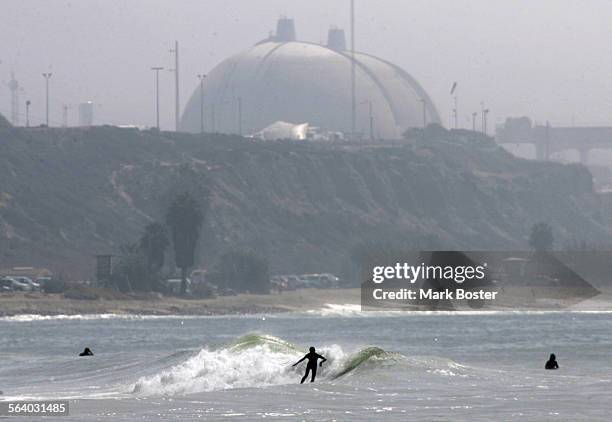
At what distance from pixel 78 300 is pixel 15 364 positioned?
7882 cm

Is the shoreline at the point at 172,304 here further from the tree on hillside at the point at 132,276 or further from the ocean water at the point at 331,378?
the ocean water at the point at 331,378

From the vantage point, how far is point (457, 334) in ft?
343

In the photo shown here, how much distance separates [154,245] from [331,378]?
116 meters

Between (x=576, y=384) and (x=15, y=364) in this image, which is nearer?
(x=576, y=384)

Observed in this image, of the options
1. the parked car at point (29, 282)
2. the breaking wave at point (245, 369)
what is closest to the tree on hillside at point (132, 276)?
the parked car at point (29, 282)

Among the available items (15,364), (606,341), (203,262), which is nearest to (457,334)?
(606,341)

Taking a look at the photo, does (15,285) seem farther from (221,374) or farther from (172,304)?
(221,374)

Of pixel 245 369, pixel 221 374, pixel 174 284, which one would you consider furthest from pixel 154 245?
pixel 221 374

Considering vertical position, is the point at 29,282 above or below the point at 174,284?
above

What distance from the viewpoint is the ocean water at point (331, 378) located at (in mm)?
46438

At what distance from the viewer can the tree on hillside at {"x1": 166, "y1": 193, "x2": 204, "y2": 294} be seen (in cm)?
17725

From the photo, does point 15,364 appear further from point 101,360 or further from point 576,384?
point 576,384

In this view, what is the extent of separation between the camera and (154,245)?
171625 millimetres

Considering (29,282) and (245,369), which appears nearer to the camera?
(245,369)
